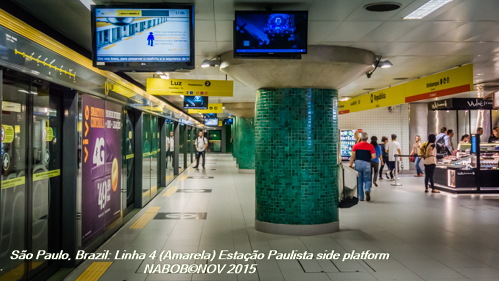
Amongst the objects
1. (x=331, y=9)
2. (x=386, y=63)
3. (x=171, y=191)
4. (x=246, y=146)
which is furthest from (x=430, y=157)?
(x=246, y=146)

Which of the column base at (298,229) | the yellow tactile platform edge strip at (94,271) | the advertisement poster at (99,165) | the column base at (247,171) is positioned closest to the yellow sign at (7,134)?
the advertisement poster at (99,165)

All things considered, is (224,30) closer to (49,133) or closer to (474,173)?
(49,133)

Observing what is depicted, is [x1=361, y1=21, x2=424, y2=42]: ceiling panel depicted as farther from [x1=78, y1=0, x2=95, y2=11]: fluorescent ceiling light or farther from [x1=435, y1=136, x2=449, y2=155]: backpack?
[x1=435, y1=136, x2=449, y2=155]: backpack

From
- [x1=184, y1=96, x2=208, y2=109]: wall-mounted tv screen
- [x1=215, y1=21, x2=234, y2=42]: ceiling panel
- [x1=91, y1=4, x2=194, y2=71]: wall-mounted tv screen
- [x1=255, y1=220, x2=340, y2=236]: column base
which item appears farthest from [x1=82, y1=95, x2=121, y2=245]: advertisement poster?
[x1=184, y1=96, x2=208, y2=109]: wall-mounted tv screen

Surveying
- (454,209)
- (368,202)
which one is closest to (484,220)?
(454,209)

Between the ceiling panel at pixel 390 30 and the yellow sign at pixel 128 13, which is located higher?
the ceiling panel at pixel 390 30

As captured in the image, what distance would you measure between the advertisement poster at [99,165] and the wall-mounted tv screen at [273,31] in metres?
Answer: 2.18

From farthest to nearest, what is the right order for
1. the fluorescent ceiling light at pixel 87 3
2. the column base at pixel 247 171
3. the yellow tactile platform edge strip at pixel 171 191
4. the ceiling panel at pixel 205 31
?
the column base at pixel 247 171, the yellow tactile platform edge strip at pixel 171 191, the ceiling panel at pixel 205 31, the fluorescent ceiling light at pixel 87 3

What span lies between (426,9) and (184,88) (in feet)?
17.0

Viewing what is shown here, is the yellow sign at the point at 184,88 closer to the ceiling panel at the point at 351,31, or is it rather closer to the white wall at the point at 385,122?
the ceiling panel at the point at 351,31

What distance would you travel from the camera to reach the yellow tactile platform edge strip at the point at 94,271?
432 centimetres

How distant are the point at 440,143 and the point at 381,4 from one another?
514 inches

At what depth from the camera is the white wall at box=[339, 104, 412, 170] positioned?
1800 cm

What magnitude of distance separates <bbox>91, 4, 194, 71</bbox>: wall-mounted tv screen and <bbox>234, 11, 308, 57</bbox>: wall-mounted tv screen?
22.9 inches
